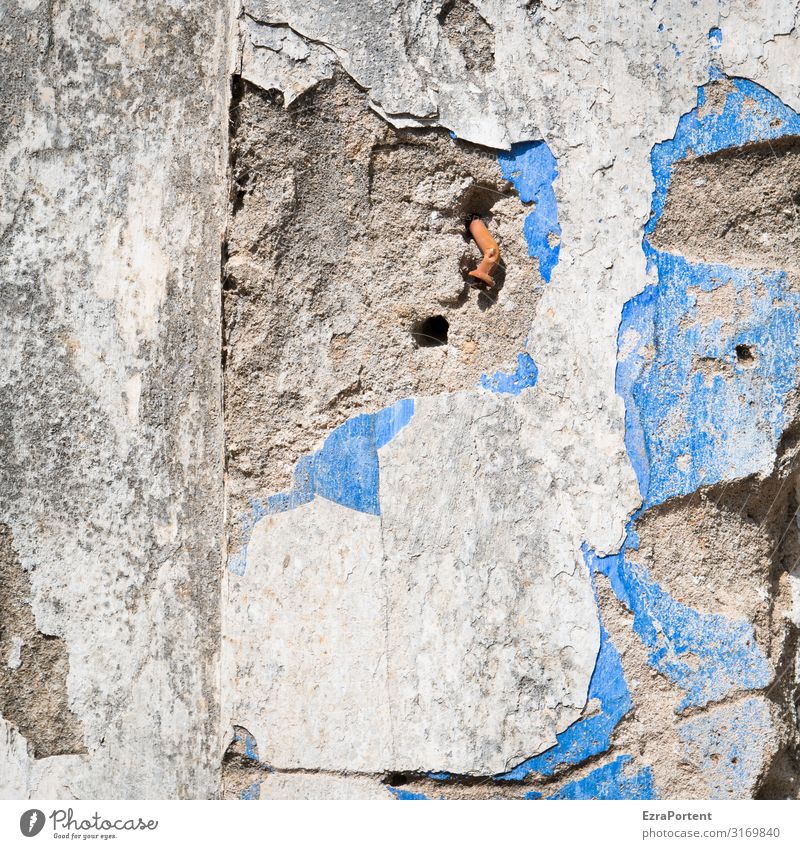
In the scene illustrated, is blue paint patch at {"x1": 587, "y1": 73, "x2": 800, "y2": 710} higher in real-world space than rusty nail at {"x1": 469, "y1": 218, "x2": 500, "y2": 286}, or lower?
lower

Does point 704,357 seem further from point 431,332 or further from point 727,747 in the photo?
point 727,747

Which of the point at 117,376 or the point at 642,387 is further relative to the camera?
the point at 117,376

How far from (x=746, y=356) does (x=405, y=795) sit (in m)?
1.07

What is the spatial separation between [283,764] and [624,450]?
2.97ft

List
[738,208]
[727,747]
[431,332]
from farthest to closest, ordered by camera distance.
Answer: [431,332] → [738,208] → [727,747]

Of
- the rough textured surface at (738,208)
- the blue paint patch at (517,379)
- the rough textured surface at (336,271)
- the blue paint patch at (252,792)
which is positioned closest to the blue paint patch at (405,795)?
the blue paint patch at (252,792)

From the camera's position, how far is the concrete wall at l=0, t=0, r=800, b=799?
72.7 inches

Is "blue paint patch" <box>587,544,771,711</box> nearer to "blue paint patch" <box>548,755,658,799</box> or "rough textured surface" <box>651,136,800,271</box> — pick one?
"blue paint patch" <box>548,755,658,799</box>

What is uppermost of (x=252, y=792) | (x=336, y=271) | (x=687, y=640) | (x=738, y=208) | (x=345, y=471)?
(x=738, y=208)

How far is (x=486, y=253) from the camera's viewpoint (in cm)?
196

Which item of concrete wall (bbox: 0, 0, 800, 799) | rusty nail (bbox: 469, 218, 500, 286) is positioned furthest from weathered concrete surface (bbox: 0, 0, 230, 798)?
rusty nail (bbox: 469, 218, 500, 286)

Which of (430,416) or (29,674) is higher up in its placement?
(430,416)

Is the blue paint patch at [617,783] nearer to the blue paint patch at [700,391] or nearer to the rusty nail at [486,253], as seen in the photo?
the blue paint patch at [700,391]

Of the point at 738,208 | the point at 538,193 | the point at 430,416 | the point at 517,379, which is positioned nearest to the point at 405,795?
the point at 430,416
